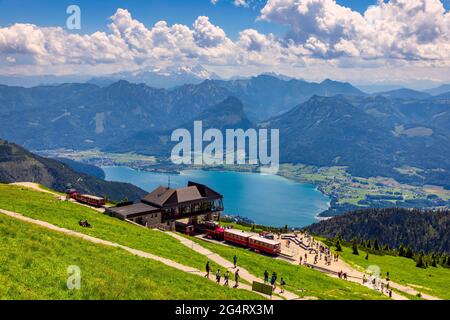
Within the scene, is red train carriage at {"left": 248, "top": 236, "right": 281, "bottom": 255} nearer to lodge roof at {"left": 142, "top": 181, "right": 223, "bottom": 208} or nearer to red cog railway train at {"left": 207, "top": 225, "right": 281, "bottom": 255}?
red cog railway train at {"left": 207, "top": 225, "right": 281, "bottom": 255}

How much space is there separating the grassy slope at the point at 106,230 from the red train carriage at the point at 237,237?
60.1 feet

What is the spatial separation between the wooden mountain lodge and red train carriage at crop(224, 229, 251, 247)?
12.1m

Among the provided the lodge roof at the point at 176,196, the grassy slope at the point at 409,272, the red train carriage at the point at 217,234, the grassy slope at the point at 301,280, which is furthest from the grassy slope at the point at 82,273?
the grassy slope at the point at 409,272

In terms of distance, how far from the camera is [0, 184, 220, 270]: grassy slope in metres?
58.1

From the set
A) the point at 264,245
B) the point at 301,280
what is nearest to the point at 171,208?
the point at 264,245

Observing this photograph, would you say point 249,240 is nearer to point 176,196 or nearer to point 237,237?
point 237,237

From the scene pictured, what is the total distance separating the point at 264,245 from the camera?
83.8 m

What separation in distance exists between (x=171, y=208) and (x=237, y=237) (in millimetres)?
16221

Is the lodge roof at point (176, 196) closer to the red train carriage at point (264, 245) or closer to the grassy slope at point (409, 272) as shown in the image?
the red train carriage at point (264, 245)

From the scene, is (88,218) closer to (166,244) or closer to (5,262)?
(166,244)
